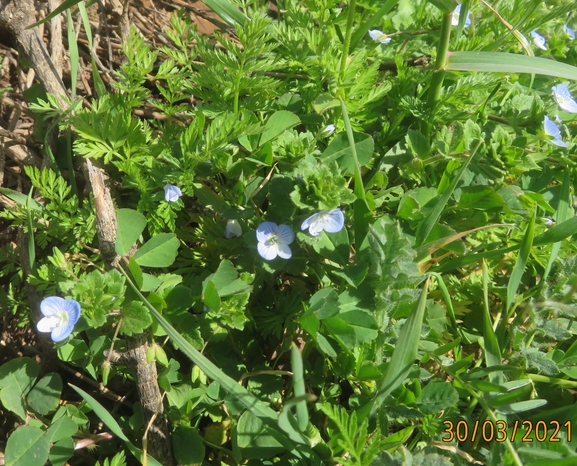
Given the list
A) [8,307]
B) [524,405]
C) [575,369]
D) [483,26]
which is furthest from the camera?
[483,26]

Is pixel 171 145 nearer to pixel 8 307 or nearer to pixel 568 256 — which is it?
pixel 8 307

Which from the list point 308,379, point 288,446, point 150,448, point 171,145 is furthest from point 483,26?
point 150,448

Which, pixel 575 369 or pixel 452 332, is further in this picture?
pixel 452 332

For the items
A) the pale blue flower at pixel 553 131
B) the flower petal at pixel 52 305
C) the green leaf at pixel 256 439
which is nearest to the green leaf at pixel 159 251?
the flower petal at pixel 52 305

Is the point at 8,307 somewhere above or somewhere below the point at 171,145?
below

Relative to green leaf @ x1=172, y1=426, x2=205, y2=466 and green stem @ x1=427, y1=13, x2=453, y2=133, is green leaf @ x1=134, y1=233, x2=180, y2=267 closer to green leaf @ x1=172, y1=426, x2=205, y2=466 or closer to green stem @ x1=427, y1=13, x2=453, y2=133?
green leaf @ x1=172, y1=426, x2=205, y2=466

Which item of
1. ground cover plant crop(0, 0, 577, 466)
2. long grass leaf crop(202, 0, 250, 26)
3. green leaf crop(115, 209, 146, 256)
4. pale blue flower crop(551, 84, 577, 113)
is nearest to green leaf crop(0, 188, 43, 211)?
ground cover plant crop(0, 0, 577, 466)
